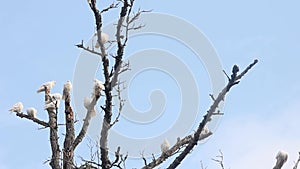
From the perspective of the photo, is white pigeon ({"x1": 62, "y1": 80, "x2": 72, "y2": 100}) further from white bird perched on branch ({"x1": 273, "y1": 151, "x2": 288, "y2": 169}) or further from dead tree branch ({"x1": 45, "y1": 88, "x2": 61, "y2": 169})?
white bird perched on branch ({"x1": 273, "y1": 151, "x2": 288, "y2": 169})

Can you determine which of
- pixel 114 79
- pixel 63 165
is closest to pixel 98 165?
pixel 114 79

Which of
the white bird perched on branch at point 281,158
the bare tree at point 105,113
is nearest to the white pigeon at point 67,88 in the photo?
the bare tree at point 105,113

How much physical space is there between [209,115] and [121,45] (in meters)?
2.08

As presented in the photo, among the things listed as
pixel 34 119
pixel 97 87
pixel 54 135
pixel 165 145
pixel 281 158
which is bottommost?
pixel 281 158

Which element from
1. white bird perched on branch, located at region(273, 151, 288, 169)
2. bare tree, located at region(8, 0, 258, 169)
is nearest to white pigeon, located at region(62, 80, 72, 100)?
bare tree, located at region(8, 0, 258, 169)

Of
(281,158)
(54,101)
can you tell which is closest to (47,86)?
(54,101)

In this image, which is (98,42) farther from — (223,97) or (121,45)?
(223,97)

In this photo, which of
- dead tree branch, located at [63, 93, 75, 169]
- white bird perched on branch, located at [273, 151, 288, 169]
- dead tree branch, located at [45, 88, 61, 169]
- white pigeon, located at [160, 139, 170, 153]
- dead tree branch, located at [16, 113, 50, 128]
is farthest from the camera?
dead tree branch, located at [16, 113, 50, 128]

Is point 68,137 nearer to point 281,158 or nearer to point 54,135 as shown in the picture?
point 54,135

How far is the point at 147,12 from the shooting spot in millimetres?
7586

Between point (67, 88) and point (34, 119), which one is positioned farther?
point (34, 119)

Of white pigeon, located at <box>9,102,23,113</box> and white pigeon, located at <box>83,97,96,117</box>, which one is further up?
white pigeon, located at <box>9,102,23,113</box>

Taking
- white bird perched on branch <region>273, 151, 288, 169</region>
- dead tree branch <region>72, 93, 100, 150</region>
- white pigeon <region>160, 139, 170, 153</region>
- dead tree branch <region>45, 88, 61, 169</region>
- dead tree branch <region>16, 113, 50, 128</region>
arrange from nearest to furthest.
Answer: white bird perched on branch <region>273, 151, 288, 169</region>, white pigeon <region>160, 139, 170, 153</region>, dead tree branch <region>72, 93, 100, 150</region>, dead tree branch <region>45, 88, 61, 169</region>, dead tree branch <region>16, 113, 50, 128</region>

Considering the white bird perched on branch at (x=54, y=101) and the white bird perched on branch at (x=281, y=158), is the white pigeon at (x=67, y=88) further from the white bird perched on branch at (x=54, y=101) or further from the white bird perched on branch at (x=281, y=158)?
the white bird perched on branch at (x=281, y=158)
